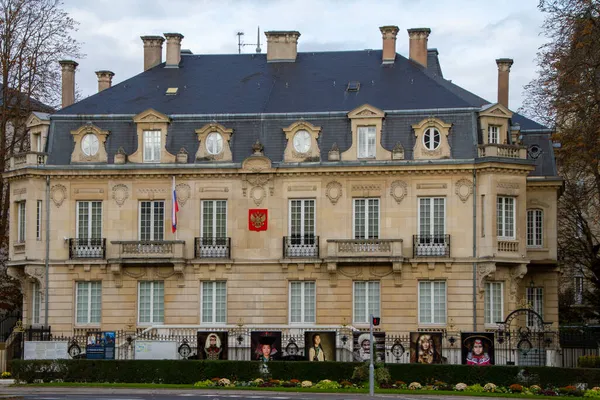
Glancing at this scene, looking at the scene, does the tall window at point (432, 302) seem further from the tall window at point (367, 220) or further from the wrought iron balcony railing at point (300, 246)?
the wrought iron balcony railing at point (300, 246)

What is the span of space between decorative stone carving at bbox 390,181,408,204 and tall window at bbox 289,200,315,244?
155 inches

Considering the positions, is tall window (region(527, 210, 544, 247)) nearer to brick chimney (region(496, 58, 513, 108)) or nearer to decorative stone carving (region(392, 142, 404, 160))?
brick chimney (region(496, 58, 513, 108))

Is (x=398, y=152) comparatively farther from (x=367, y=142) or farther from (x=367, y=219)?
(x=367, y=219)

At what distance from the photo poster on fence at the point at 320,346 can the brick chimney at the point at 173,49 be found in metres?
20.5

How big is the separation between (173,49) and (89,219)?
35.7ft

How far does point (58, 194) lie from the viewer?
63.8 meters

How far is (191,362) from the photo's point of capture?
169 feet

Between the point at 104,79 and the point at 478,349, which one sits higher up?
the point at 104,79

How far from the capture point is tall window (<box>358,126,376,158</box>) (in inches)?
2445

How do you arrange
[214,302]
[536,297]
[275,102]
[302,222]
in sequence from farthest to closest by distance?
[536,297] < [275,102] < [214,302] < [302,222]

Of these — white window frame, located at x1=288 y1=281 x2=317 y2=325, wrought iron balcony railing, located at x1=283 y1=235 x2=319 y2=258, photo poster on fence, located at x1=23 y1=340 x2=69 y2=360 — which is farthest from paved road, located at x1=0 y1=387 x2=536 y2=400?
wrought iron balcony railing, located at x1=283 y1=235 x2=319 y2=258

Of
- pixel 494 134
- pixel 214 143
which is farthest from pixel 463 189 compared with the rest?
pixel 214 143

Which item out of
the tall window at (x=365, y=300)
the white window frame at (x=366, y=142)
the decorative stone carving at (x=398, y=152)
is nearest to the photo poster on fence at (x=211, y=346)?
the tall window at (x=365, y=300)

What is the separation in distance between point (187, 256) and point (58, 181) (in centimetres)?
728
